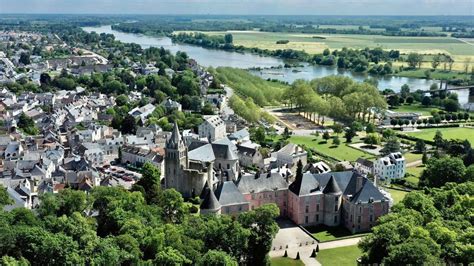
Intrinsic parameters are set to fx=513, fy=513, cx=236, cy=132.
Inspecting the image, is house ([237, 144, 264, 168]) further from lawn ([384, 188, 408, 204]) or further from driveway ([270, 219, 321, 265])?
driveway ([270, 219, 321, 265])

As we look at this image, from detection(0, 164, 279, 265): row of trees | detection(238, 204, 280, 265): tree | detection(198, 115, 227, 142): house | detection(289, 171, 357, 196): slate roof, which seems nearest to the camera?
detection(0, 164, 279, 265): row of trees

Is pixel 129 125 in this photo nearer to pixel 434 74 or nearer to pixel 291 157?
pixel 291 157

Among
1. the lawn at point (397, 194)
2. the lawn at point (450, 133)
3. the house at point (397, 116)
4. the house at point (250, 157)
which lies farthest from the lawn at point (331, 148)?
the house at point (397, 116)

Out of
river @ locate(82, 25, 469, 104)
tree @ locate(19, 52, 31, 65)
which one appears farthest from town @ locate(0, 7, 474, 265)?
tree @ locate(19, 52, 31, 65)

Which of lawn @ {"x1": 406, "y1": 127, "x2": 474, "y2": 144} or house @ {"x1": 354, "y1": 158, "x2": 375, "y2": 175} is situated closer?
house @ {"x1": 354, "y1": 158, "x2": 375, "y2": 175}

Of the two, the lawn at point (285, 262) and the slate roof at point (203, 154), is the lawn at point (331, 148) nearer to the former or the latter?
the slate roof at point (203, 154)

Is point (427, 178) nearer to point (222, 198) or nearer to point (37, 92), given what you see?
point (222, 198)

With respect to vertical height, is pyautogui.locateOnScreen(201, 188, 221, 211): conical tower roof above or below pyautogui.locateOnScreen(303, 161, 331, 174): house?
above
